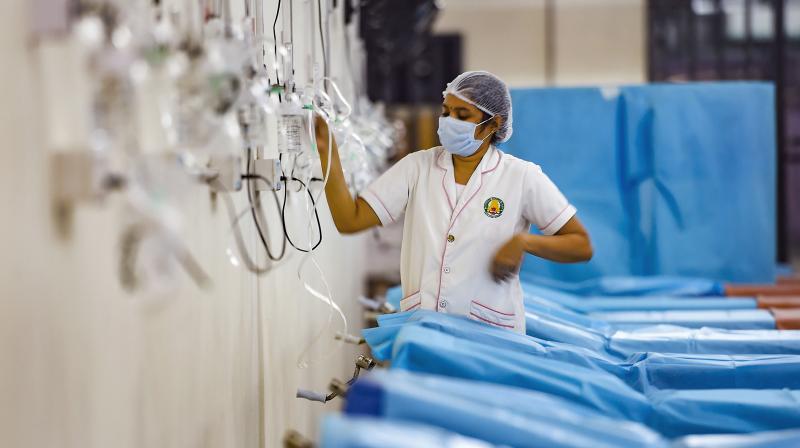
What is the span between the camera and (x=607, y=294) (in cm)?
388

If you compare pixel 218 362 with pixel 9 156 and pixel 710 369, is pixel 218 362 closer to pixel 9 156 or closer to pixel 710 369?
pixel 9 156

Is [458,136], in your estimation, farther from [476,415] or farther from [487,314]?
[476,415]

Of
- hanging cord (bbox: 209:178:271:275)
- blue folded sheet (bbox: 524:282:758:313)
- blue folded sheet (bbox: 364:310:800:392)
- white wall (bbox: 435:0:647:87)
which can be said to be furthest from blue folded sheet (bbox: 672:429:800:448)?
white wall (bbox: 435:0:647:87)

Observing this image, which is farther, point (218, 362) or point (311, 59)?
point (311, 59)

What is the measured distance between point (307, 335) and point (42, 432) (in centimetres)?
192

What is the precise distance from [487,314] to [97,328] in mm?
1118

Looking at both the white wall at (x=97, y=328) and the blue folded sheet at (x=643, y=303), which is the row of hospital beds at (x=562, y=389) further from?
the blue folded sheet at (x=643, y=303)

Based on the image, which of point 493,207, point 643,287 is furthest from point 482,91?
point 643,287

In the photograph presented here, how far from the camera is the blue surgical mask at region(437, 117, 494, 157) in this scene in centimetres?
221

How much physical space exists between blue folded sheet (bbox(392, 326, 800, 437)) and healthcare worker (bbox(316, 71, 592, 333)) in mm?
396

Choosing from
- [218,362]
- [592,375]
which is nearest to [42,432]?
[218,362]

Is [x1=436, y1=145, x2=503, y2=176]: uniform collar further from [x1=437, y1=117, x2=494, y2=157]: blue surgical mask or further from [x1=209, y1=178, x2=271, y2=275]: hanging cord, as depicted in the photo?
[x1=209, y1=178, x2=271, y2=275]: hanging cord

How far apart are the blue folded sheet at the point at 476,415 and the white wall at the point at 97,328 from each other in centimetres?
33

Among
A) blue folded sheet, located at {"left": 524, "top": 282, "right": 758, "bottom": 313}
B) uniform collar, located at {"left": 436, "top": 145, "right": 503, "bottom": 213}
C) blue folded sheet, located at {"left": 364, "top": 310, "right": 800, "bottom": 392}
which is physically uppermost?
uniform collar, located at {"left": 436, "top": 145, "right": 503, "bottom": 213}
